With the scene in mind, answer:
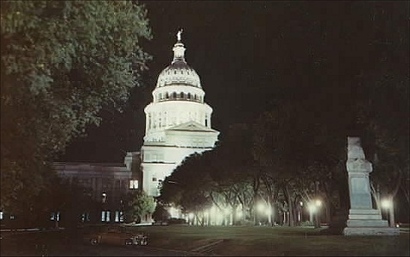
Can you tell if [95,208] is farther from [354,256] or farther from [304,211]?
[354,256]

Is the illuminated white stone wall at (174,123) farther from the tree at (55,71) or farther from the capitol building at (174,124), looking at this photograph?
the tree at (55,71)

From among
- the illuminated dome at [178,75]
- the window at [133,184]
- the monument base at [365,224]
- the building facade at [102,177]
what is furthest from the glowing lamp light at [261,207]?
the illuminated dome at [178,75]

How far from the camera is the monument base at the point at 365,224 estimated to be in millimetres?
31328

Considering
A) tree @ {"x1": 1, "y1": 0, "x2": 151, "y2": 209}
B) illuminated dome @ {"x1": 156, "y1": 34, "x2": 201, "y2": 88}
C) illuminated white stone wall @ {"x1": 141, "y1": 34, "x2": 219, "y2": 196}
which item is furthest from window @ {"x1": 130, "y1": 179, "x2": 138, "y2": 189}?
tree @ {"x1": 1, "y1": 0, "x2": 151, "y2": 209}

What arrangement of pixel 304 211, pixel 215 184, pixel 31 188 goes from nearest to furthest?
pixel 31 188
pixel 215 184
pixel 304 211

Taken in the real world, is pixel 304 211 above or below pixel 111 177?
below

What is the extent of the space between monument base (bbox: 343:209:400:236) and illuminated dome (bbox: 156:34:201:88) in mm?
126492

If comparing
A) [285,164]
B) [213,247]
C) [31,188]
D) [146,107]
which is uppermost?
[146,107]

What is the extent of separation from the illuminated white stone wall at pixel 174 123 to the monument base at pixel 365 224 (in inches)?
3952

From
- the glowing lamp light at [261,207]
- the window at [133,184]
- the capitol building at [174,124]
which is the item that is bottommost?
the glowing lamp light at [261,207]

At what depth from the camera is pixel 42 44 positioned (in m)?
15.1

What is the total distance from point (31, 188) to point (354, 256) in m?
13.2

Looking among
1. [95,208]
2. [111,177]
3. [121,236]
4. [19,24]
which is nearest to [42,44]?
[19,24]

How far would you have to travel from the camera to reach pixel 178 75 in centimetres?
16025
